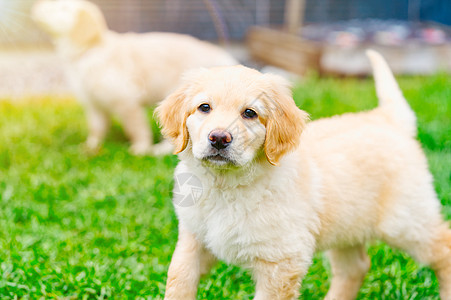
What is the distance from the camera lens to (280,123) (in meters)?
2.41

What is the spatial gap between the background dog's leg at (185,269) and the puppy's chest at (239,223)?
67mm

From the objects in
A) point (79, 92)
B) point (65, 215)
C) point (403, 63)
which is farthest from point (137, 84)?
point (403, 63)

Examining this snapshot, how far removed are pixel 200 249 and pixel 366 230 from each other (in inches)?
32.7

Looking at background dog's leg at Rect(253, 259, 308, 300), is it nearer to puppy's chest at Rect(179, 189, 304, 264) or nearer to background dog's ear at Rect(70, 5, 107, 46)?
puppy's chest at Rect(179, 189, 304, 264)

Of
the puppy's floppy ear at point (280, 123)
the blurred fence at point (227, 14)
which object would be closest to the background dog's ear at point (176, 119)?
the puppy's floppy ear at point (280, 123)

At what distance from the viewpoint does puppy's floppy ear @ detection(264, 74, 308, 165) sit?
7.85ft

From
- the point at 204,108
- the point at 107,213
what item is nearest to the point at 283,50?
the point at 107,213

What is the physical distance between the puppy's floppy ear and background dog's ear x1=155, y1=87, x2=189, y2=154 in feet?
1.23

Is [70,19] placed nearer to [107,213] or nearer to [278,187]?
[107,213]

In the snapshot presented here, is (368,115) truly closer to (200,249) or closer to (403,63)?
(200,249)

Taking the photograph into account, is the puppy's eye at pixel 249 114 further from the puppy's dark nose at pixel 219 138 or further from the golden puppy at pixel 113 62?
the golden puppy at pixel 113 62

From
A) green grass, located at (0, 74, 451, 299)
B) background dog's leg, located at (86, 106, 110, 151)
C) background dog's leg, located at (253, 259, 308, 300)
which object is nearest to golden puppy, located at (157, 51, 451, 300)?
background dog's leg, located at (253, 259, 308, 300)

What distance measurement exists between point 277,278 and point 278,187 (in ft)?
1.30

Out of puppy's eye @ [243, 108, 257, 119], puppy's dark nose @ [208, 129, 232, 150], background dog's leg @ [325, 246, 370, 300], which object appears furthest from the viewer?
background dog's leg @ [325, 246, 370, 300]
